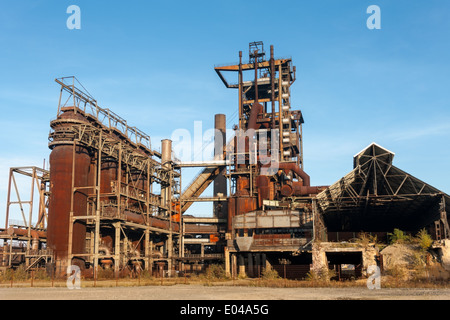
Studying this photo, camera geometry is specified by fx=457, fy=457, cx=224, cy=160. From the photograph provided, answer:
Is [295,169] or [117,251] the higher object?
[295,169]

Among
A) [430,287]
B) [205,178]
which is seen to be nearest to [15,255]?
[205,178]

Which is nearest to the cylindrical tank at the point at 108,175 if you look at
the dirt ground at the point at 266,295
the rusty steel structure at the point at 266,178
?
the rusty steel structure at the point at 266,178

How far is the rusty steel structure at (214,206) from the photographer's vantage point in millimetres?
37500

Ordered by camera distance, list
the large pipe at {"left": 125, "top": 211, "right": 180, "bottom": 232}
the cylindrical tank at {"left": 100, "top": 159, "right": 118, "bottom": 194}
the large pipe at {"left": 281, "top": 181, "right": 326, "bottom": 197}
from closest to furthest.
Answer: the large pipe at {"left": 125, "top": 211, "right": 180, "bottom": 232} < the cylindrical tank at {"left": 100, "top": 159, "right": 118, "bottom": 194} < the large pipe at {"left": 281, "top": 181, "right": 326, "bottom": 197}

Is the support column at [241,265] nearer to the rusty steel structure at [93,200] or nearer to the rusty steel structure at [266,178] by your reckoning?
the rusty steel structure at [266,178]

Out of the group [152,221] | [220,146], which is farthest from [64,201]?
[220,146]

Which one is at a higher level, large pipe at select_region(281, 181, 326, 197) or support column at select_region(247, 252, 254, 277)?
large pipe at select_region(281, 181, 326, 197)

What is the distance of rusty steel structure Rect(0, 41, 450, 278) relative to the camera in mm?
37500

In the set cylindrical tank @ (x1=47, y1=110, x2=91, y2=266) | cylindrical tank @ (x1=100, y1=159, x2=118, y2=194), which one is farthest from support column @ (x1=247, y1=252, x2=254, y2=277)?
cylindrical tank @ (x1=100, y1=159, x2=118, y2=194)

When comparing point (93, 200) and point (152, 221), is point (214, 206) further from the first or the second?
point (93, 200)

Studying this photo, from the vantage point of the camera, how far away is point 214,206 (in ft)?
217

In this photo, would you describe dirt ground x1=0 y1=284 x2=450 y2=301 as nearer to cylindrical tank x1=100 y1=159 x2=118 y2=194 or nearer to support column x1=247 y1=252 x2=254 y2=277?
support column x1=247 y1=252 x2=254 y2=277

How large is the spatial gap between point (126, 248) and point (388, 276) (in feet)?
89.6
